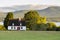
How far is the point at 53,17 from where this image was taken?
108 inches

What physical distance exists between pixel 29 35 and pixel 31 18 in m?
0.26

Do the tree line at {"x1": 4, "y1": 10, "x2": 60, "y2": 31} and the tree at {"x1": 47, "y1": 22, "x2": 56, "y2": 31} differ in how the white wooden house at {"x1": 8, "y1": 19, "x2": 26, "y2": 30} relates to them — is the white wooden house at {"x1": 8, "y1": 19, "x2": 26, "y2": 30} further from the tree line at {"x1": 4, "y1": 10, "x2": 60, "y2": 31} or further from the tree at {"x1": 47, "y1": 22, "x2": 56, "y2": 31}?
the tree at {"x1": 47, "y1": 22, "x2": 56, "y2": 31}

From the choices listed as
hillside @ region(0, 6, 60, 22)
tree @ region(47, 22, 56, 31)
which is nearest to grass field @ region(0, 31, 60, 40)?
tree @ region(47, 22, 56, 31)


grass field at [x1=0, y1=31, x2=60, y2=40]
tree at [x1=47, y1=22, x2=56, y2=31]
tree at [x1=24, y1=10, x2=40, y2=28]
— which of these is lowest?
grass field at [x1=0, y1=31, x2=60, y2=40]

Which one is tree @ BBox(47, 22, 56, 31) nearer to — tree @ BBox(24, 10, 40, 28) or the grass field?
the grass field

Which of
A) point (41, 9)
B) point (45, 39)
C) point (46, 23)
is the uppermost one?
point (41, 9)

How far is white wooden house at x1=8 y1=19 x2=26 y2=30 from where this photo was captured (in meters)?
2.74

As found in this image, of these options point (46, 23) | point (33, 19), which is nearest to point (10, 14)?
point (33, 19)

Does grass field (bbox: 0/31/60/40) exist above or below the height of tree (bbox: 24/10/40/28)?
below

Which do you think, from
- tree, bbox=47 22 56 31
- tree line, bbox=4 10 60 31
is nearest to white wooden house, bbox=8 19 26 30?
tree line, bbox=4 10 60 31

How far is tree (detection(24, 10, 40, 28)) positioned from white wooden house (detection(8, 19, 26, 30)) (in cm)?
8

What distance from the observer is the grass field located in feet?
8.85
